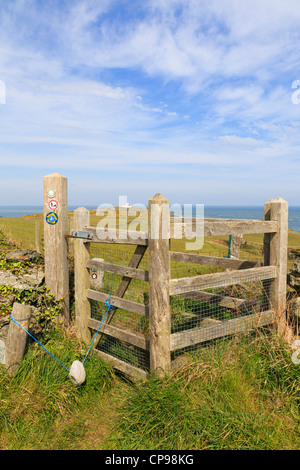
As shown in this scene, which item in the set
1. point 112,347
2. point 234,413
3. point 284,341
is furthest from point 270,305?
point 112,347

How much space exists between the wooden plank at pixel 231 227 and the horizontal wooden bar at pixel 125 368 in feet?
5.49

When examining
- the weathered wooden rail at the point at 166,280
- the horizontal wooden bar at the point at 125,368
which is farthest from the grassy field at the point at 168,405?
the weathered wooden rail at the point at 166,280

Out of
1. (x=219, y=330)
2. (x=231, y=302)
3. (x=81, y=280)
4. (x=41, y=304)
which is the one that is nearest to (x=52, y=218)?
(x=81, y=280)

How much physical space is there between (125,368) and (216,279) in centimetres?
162

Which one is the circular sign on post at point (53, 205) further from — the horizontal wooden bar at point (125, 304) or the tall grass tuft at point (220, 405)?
the tall grass tuft at point (220, 405)

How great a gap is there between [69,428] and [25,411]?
19.7 inches

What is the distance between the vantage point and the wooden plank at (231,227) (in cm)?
389

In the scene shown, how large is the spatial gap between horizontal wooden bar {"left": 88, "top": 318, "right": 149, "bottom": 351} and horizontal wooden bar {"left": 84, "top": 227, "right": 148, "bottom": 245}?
1133 millimetres

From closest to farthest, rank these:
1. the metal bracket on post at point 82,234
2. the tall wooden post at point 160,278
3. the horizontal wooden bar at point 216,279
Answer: the tall wooden post at point 160,278 < the horizontal wooden bar at point 216,279 < the metal bracket on post at point 82,234

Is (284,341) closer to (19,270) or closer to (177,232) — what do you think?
(177,232)

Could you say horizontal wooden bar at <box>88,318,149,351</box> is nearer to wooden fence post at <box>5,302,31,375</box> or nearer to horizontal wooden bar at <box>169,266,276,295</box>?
horizontal wooden bar at <box>169,266,276,295</box>

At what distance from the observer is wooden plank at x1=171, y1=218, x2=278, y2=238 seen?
3.89 metres

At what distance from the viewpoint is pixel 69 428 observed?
350 centimetres

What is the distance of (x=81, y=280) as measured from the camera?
507 centimetres
